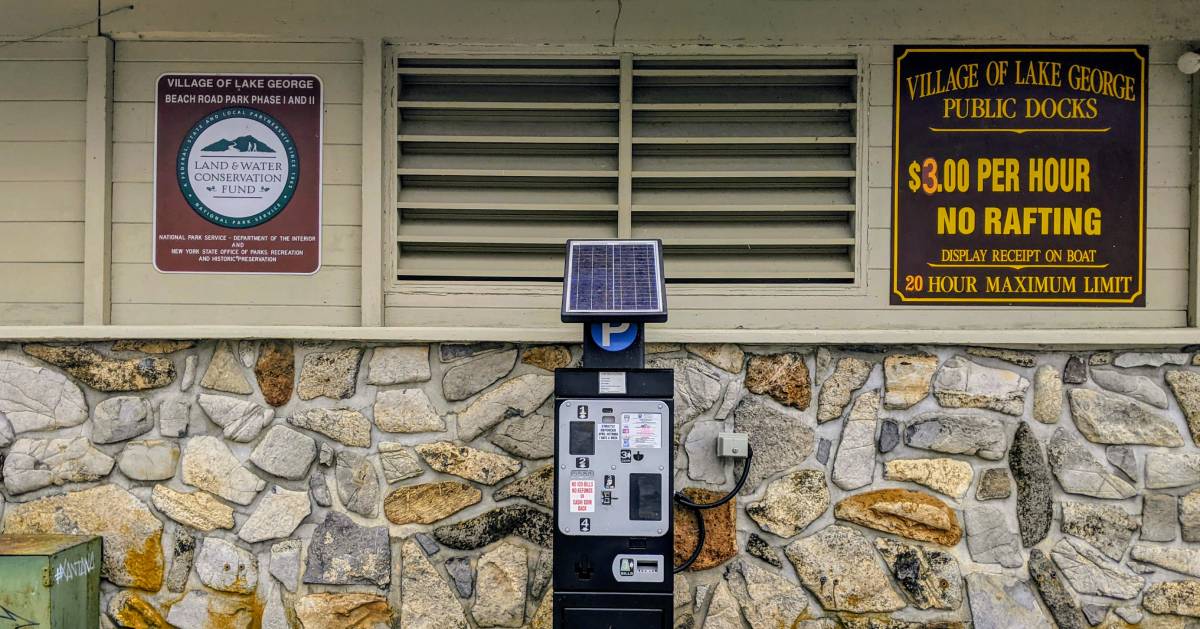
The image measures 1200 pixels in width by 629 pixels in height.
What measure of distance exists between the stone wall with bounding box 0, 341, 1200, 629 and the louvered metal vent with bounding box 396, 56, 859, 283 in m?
0.48

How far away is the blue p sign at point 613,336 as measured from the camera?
11.0 ft

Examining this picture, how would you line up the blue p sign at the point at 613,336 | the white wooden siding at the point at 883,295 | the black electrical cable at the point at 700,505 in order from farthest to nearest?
1. the white wooden siding at the point at 883,295
2. the black electrical cable at the point at 700,505
3. the blue p sign at the point at 613,336

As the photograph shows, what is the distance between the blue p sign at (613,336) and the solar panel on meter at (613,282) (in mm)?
95

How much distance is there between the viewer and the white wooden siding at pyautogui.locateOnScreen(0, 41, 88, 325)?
4.19 meters

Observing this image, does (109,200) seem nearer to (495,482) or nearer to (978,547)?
(495,482)

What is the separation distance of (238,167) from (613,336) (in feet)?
6.81

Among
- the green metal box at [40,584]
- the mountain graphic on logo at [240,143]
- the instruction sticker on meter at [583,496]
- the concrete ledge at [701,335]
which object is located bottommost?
the green metal box at [40,584]

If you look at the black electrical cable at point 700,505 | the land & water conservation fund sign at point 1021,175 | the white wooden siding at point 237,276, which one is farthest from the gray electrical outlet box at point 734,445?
the white wooden siding at point 237,276

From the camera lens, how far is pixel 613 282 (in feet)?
11.0

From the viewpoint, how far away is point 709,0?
417 centimetres

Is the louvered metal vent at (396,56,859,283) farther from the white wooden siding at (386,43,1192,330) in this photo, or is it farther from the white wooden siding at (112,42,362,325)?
the white wooden siding at (112,42,362,325)

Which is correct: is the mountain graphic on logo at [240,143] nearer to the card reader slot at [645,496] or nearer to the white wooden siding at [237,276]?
the white wooden siding at [237,276]

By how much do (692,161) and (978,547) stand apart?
7.10ft

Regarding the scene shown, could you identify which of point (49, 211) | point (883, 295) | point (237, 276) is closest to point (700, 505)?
point (883, 295)
